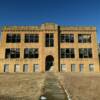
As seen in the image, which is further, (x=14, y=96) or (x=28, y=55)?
(x=28, y=55)

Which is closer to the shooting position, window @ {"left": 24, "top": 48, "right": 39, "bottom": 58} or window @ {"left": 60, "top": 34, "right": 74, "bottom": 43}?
window @ {"left": 24, "top": 48, "right": 39, "bottom": 58}

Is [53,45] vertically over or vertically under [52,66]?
over

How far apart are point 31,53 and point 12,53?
467 cm

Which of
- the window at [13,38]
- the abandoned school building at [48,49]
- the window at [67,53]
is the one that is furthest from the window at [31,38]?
the window at [67,53]

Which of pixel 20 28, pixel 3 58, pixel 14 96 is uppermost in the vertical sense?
pixel 20 28

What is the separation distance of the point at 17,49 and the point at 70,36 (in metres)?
13.5

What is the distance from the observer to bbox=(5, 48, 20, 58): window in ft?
169

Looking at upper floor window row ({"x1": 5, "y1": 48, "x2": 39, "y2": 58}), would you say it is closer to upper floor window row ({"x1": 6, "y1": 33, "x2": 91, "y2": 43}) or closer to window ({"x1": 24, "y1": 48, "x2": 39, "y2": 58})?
window ({"x1": 24, "y1": 48, "x2": 39, "y2": 58})

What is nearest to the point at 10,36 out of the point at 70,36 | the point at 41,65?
the point at 41,65

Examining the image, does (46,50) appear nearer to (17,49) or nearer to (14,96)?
(17,49)

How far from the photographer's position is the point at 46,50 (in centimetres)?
5112

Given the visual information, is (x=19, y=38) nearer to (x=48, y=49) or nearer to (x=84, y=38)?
(x=48, y=49)

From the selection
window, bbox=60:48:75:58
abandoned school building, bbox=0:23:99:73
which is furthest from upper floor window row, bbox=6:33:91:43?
window, bbox=60:48:75:58

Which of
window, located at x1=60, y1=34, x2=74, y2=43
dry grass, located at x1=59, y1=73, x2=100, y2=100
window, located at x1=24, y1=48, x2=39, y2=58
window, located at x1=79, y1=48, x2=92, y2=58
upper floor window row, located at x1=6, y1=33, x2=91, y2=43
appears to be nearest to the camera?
dry grass, located at x1=59, y1=73, x2=100, y2=100
